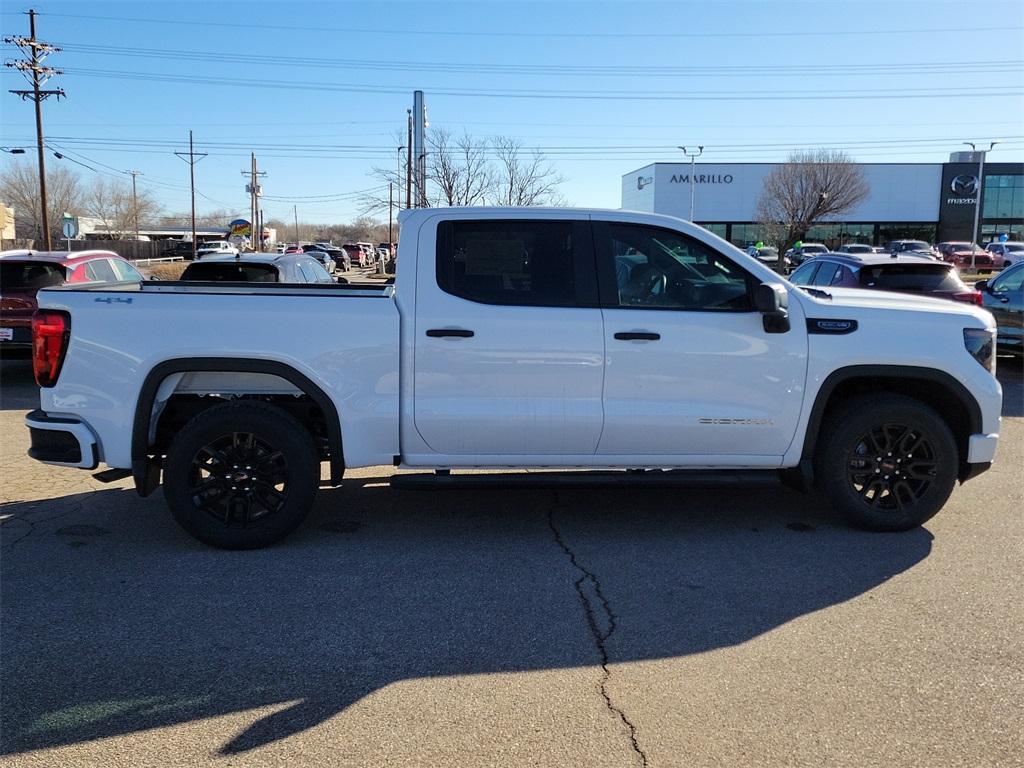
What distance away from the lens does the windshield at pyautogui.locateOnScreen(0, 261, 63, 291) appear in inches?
431

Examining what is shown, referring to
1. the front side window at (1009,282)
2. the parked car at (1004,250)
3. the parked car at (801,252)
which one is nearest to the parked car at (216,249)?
the parked car at (801,252)

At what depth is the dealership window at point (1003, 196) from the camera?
258 ft

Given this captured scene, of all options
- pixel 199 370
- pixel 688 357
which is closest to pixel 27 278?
pixel 199 370

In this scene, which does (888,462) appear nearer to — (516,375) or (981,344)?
(981,344)

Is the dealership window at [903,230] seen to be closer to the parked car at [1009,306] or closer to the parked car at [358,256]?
the parked car at [358,256]

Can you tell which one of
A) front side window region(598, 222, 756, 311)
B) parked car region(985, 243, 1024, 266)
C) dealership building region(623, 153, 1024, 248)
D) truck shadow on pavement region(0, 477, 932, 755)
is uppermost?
dealership building region(623, 153, 1024, 248)

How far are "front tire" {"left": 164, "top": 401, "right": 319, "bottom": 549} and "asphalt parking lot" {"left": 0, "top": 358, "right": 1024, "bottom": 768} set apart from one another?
0.18 m

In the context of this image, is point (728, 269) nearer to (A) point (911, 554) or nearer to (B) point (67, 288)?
(A) point (911, 554)

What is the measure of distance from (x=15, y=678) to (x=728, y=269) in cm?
431

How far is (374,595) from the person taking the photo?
173 inches

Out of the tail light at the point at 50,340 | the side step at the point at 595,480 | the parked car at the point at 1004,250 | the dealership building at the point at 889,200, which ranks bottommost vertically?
the side step at the point at 595,480

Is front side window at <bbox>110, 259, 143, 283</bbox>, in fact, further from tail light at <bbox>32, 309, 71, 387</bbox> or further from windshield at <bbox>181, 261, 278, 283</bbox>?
tail light at <bbox>32, 309, 71, 387</bbox>

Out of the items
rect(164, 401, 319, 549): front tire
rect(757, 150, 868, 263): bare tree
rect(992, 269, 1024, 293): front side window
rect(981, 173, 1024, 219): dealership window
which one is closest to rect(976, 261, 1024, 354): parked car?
rect(992, 269, 1024, 293): front side window

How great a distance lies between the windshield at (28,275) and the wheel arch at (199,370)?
24.0 feet
